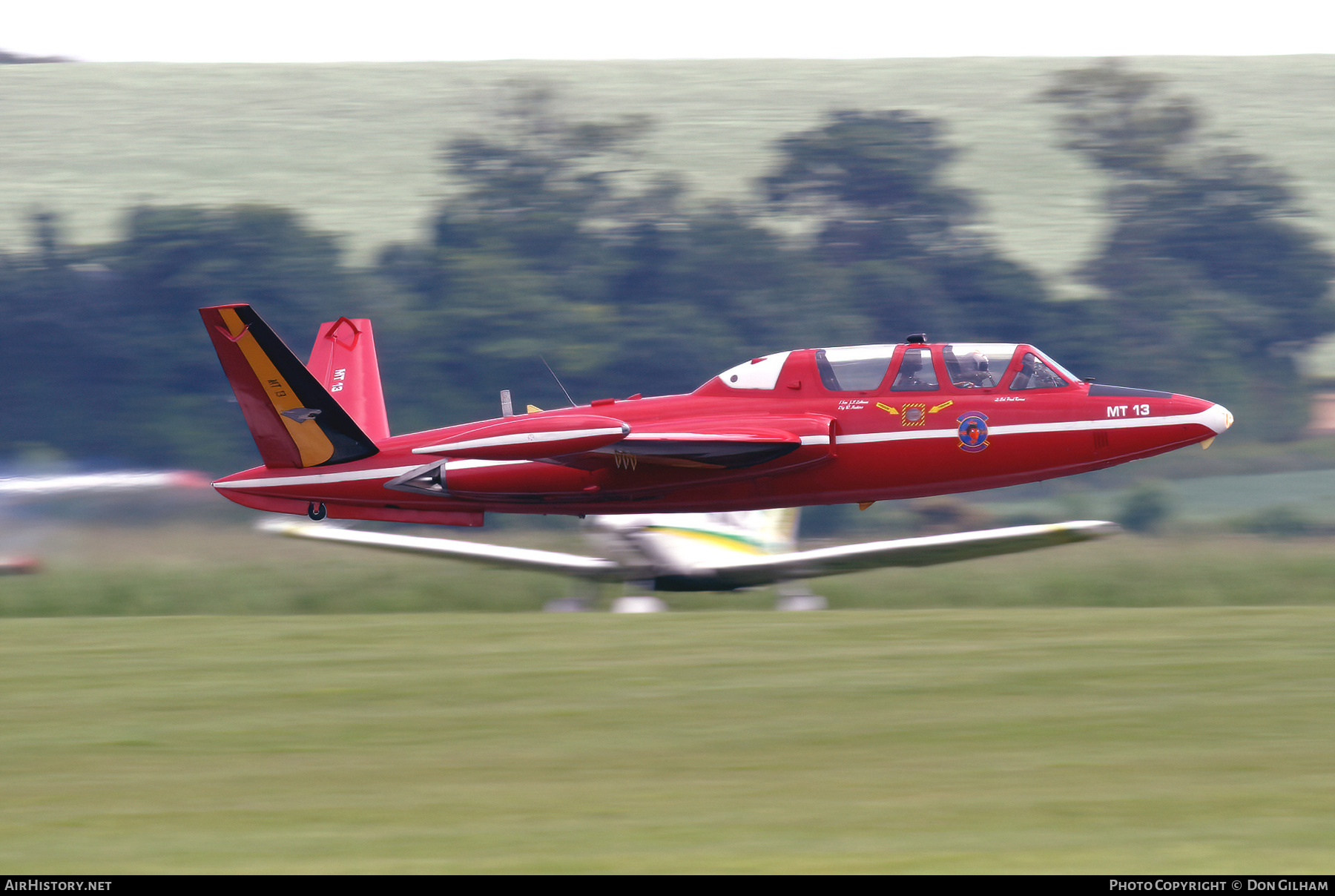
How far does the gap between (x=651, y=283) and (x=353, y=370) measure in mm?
45300

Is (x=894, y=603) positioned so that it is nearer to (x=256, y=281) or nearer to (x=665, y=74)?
(x=256, y=281)

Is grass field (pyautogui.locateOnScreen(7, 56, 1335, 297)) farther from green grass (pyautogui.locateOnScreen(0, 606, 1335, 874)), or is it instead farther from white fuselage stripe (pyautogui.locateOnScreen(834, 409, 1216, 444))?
green grass (pyautogui.locateOnScreen(0, 606, 1335, 874))

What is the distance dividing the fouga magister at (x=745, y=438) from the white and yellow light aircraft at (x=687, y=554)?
8.60 feet

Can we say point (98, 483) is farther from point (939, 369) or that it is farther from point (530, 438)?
point (939, 369)

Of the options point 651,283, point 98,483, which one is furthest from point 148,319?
point 98,483

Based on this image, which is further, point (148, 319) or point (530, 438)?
point (148, 319)

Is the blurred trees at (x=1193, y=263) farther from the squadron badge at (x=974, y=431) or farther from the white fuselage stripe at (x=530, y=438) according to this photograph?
the white fuselage stripe at (x=530, y=438)

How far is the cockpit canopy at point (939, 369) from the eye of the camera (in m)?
16.2

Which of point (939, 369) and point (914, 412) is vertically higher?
point (939, 369)

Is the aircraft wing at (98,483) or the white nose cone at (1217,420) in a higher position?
the aircraft wing at (98,483)

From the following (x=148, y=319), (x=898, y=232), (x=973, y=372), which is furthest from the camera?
(x=898, y=232)

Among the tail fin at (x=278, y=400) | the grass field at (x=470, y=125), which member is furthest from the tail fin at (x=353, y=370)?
the grass field at (x=470, y=125)

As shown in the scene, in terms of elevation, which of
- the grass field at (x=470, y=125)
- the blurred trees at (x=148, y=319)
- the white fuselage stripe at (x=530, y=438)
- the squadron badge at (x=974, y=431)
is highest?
the grass field at (x=470, y=125)

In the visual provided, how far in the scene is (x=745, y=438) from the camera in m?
15.8
